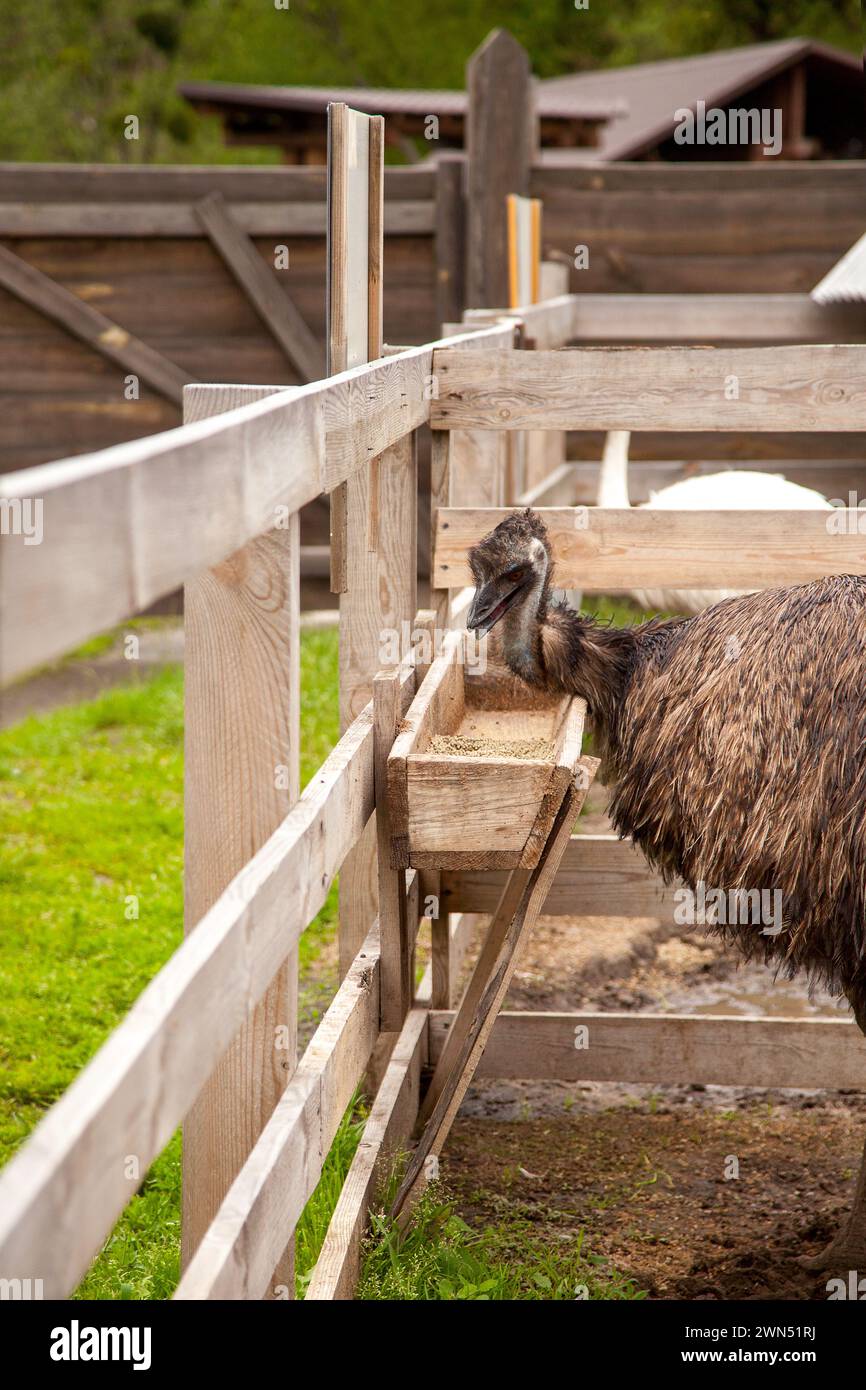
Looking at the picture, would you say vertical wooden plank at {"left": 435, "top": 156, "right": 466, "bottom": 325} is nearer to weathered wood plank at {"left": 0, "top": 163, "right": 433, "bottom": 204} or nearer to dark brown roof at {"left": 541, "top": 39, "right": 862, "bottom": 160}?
weathered wood plank at {"left": 0, "top": 163, "right": 433, "bottom": 204}

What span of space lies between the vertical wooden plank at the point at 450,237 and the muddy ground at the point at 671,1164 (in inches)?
202

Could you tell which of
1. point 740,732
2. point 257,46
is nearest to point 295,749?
point 740,732

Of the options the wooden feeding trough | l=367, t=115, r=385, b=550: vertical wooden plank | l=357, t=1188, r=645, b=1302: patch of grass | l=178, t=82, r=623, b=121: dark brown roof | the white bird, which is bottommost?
l=357, t=1188, r=645, b=1302: patch of grass

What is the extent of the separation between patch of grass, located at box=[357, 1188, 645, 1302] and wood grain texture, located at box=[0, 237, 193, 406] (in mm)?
6637

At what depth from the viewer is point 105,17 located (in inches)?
1395

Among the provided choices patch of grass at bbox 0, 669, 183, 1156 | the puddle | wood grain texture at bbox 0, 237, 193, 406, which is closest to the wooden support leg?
patch of grass at bbox 0, 669, 183, 1156

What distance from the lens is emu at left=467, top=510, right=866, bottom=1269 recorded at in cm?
315

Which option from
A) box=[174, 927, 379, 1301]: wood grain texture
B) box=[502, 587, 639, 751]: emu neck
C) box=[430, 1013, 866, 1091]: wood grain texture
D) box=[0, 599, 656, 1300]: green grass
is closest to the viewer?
box=[174, 927, 379, 1301]: wood grain texture

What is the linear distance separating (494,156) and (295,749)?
7.44m

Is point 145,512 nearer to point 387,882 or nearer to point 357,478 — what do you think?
point 387,882

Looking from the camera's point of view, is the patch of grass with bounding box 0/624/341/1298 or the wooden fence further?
the patch of grass with bounding box 0/624/341/1298

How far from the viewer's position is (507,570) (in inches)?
142

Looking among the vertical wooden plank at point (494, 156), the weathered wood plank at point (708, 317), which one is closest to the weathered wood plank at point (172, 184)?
the vertical wooden plank at point (494, 156)
